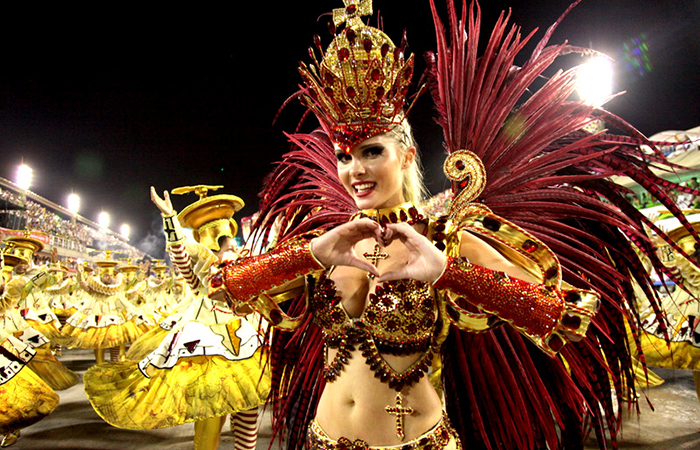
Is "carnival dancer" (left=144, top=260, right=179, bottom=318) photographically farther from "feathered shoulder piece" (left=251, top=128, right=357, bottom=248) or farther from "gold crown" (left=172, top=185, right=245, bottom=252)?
"feathered shoulder piece" (left=251, top=128, right=357, bottom=248)

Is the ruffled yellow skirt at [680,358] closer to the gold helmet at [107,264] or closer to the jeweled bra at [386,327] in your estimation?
the jeweled bra at [386,327]

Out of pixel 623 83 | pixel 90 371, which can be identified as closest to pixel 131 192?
pixel 90 371

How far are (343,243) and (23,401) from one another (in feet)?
12.4

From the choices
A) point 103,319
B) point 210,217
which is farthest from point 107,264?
point 210,217

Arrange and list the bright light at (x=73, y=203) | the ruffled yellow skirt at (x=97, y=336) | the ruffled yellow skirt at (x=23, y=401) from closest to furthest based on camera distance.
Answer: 1. the ruffled yellow skirt at (x=23, y=401)
2. the ruffled yellow skirt at (x=97, y=336)
3. the bright light at (x=73, y=203)

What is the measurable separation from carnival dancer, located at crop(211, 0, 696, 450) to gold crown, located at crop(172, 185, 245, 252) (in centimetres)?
187

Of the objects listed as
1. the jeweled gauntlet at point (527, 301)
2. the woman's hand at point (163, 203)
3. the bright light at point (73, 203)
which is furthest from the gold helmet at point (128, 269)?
the bright light at point (73, 203)

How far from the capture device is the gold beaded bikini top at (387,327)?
4.49ft

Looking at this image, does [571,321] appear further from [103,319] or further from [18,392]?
[103,319]

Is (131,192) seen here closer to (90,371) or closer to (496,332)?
(90,371)

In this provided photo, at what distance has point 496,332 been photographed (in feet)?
5.49

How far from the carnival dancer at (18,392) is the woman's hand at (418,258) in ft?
12.4

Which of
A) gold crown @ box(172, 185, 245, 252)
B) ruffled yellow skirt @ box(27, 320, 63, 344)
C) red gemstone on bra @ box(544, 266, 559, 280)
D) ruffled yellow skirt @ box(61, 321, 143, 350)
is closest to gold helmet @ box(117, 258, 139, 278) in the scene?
ruffled yellow skirt @ box(27, 320, 63, 344)

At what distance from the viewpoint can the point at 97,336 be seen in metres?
6.79
